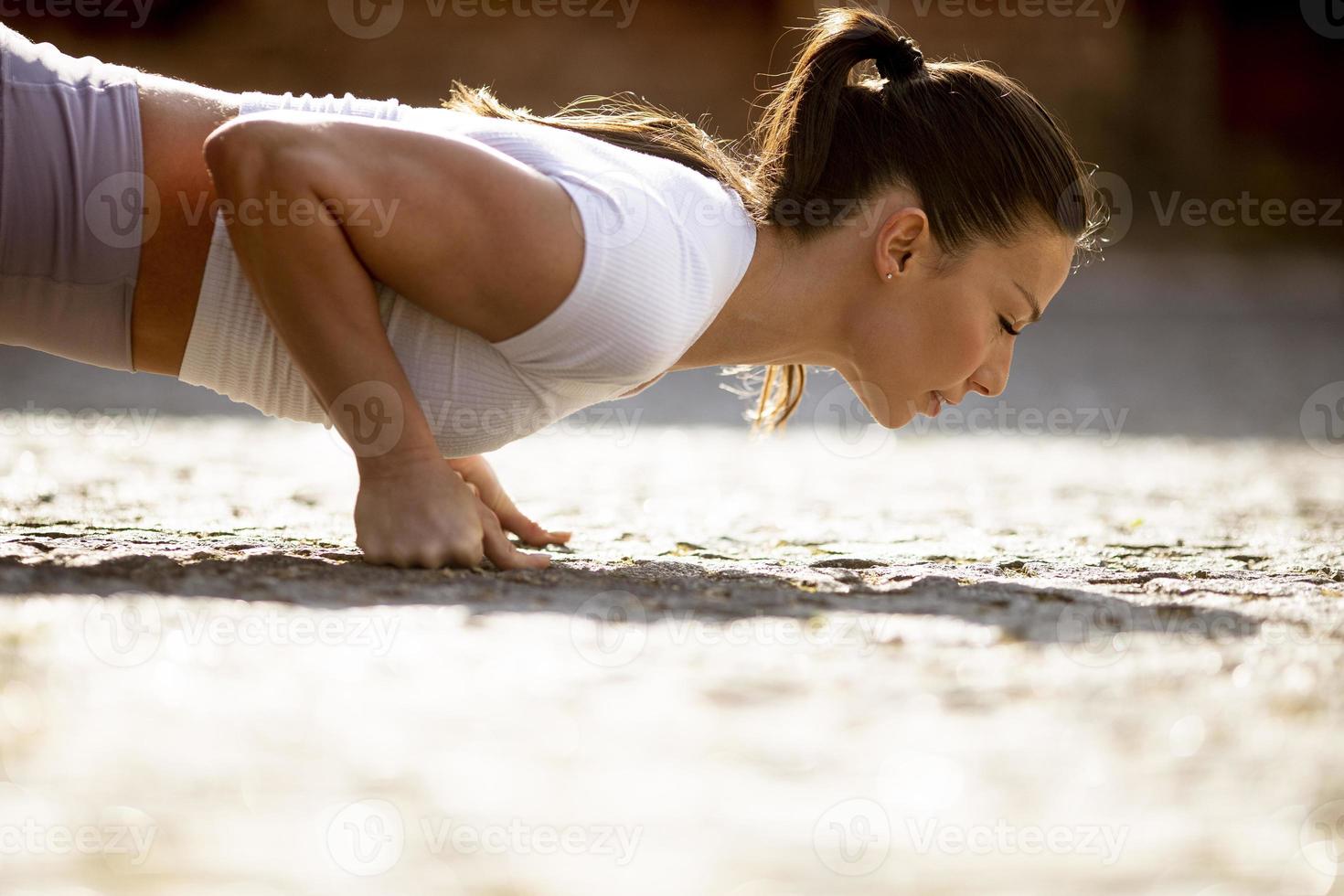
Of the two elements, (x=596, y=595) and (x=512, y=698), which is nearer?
(x=512, y=698)

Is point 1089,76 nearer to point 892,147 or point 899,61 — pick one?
point 899,61

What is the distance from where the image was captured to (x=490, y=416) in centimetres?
170

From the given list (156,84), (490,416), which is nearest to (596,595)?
(490,416)

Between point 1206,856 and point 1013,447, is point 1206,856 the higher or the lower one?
the lower one

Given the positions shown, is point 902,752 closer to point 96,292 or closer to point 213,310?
point 213,310

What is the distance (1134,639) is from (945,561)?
605 millimetres

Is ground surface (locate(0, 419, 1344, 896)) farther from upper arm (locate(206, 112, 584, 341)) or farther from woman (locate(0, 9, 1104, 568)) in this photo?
upper arm (locate(206, 112, 584, 341))

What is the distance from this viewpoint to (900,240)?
176 centimetres

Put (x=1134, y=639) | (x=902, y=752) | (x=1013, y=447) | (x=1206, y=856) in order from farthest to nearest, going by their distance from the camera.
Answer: (x=1013, y=447) → (x=1134, y=639) → (x=902, y=752) → (x=1206, y=856)

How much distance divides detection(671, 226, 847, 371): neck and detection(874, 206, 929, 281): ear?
0.21 feet

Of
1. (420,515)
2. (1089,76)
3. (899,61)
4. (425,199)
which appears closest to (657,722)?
(420,515)

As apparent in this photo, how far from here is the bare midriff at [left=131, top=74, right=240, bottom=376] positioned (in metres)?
1.64

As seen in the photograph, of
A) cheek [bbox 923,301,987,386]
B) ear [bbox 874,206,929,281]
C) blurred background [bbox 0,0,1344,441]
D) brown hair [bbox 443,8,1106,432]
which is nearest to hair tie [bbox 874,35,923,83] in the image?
brown hair [bbox 443,8,1106,432]

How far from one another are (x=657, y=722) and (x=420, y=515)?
572mm
